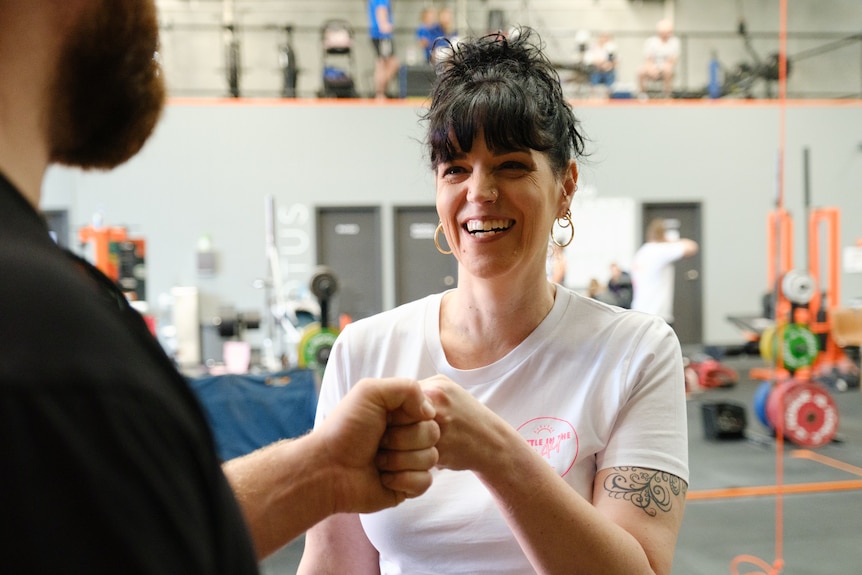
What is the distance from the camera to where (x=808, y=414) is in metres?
4.86

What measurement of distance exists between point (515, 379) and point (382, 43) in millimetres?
8921

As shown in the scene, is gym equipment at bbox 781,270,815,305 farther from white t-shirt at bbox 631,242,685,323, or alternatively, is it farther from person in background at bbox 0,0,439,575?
person in background at bbox 0,0,439,575

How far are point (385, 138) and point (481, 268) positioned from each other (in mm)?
8400

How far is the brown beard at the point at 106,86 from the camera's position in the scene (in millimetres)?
514

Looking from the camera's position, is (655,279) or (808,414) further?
(655,279)

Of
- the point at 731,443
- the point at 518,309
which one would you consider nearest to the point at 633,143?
the point at 731,443

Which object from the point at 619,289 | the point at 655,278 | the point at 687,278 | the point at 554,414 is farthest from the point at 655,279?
the point at 554,414

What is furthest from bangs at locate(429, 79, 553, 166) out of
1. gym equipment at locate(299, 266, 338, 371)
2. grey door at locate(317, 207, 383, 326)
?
grey door at locate(317, 207, 383, 326)

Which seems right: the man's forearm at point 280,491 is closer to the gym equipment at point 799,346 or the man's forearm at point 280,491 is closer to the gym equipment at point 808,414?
the gym equipment at point 808,414

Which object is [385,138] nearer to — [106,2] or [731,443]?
[731,443]

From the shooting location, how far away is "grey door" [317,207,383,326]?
31.2 ft

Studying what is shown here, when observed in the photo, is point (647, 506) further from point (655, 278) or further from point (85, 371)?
point (655, 278)

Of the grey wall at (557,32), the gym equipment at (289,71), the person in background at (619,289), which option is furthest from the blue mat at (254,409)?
the grey wall at (557,32)

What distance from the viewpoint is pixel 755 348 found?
8.77m
